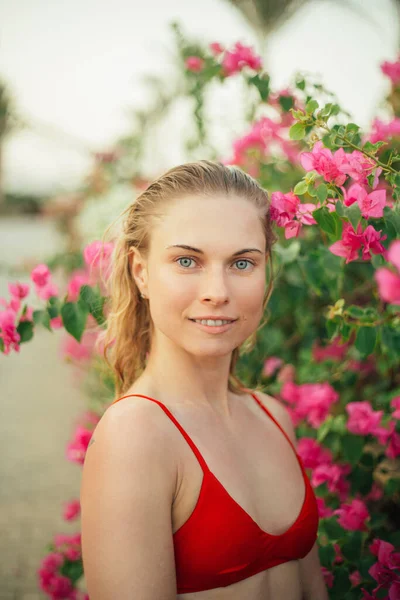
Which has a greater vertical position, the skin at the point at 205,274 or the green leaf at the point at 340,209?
the green leaf at the point at 340,209

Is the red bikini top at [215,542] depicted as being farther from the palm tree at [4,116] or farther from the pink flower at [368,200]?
the palm tree at [4,116]

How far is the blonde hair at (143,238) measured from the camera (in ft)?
4.60

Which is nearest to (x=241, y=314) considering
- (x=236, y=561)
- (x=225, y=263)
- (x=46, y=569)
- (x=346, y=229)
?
(x=225, y=263)

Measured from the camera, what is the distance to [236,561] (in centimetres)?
126

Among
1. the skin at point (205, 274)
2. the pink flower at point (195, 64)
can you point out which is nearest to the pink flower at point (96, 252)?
the skin at point (205, 274)

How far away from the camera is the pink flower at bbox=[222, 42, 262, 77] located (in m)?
2.12

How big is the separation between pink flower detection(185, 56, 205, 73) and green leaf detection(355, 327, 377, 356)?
143cm

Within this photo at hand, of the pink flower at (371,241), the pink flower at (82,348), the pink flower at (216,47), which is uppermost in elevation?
the pink flower at (216,47)

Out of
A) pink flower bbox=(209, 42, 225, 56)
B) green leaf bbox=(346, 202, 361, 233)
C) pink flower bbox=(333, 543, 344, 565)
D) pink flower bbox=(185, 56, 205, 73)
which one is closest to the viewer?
green leaf bbox=(346, 202, 361, 233)

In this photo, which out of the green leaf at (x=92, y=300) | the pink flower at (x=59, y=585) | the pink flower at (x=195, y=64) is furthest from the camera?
the pink flower at (x=195, y=64)

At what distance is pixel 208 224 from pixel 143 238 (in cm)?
20

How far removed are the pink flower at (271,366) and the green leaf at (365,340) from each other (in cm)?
107

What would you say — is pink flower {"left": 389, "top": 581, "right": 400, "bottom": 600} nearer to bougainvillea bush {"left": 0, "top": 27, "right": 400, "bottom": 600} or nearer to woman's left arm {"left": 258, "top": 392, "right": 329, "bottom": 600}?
bougainvillea bush {"left": 0, "top": 27, "right": 400, "bottom": 600}

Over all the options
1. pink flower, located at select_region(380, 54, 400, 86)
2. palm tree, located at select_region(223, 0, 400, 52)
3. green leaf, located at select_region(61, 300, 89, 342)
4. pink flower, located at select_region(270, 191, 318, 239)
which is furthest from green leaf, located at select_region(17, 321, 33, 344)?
palm tree, located at select_region(223, 0, 400, 52)
